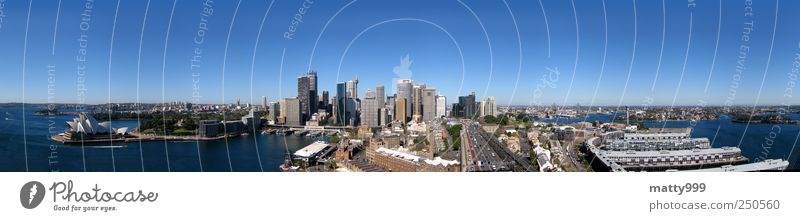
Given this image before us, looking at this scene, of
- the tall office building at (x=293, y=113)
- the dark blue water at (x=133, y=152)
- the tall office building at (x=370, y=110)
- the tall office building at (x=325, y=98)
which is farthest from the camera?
the tall office building at (x=293, y=113)

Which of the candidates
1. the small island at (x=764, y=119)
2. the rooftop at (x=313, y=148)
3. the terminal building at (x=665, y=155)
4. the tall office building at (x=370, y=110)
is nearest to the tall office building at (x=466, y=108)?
the tall office building at (x=370, y=110)

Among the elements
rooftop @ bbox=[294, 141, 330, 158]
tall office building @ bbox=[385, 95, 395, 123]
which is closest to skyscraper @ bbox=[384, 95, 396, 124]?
tall office building @ bbox=[385, 95, 395, 123]

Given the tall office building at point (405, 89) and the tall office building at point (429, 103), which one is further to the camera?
the tall office building at point (429, 103)

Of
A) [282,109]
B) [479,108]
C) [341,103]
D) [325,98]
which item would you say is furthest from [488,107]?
[282,109]

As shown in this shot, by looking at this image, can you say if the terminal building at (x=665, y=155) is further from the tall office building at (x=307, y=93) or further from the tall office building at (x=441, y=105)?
the tall office building at (x=307, y=93)

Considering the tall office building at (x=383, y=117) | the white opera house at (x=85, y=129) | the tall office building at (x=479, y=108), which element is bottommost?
the white opera house at (x=85, y=129)

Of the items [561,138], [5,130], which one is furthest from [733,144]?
[5,130]

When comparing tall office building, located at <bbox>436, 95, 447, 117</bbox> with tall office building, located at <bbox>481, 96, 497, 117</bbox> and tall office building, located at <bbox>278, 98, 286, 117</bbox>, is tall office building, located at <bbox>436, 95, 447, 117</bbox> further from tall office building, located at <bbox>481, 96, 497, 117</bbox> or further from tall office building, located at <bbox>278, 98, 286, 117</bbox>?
tall office building, located at <bbox>278, 98, 286, 117</bbox>
